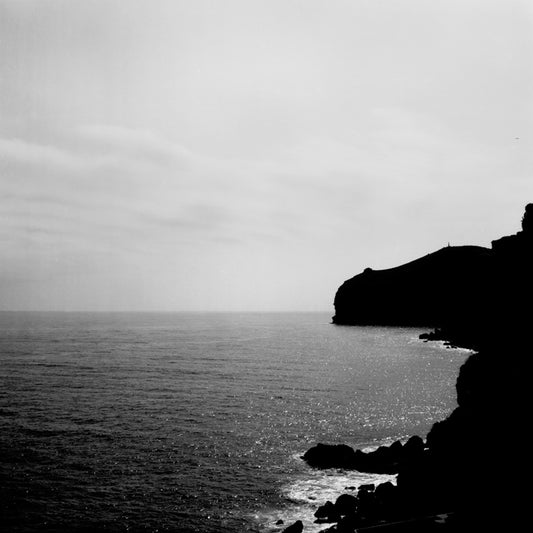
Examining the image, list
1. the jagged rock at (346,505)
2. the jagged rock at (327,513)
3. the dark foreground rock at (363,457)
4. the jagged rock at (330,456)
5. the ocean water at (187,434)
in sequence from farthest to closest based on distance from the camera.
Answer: the jagged rock at (330,456) → the dark foreground rock at (363,457) → the ocean water at (187,434) → the jagged rock at (346,505) → the jagged rock at (327,513)

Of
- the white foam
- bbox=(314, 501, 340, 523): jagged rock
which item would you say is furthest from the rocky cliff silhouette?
the white foam

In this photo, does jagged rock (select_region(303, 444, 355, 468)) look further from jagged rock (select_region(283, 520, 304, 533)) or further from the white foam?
jagged rock (select_region(283, 520, 304, 533))

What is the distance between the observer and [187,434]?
42.6 m

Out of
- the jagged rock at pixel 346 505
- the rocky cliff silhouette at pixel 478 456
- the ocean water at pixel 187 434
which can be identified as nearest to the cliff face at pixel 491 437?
the rocky cliff silhouette at pixel 478 456

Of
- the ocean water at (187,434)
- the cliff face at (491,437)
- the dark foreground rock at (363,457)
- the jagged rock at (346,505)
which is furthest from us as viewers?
the dark foreground rock at (363,457)

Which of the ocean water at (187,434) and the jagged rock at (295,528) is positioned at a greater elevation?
the jagged rock at (295,528)

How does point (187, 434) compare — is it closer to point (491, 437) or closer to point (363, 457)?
point (363, 457)

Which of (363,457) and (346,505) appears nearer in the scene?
(346,505)

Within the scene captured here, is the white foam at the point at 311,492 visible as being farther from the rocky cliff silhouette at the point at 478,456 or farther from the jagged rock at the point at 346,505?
the jagged rock at the point at 346,505

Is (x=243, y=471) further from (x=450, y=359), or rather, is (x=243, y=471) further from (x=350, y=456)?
(x=450, y=359)

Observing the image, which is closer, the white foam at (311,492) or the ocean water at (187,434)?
the white foam at (311,492)

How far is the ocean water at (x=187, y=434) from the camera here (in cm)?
2780

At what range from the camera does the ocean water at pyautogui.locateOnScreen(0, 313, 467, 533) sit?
27.8 meters

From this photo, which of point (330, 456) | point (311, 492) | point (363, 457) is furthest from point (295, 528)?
point (363, 457)
